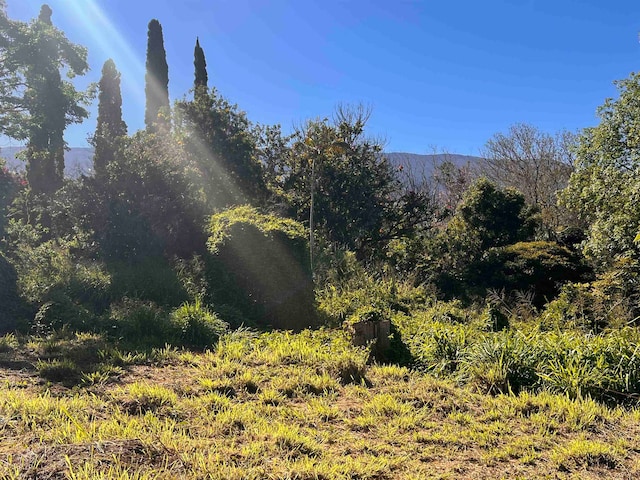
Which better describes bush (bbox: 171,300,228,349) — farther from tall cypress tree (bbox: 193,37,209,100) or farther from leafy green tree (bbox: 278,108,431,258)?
tall cypress tree (bbox: 193,37,209,100)

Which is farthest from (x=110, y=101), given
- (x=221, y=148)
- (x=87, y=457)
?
(x=87, y=457)

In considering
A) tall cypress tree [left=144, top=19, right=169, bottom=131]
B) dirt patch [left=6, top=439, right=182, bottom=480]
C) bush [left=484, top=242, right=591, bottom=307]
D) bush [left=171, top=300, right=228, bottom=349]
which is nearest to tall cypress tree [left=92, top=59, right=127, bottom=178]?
tall cypress tree [left=144, top=19, right=169, bottom=131]

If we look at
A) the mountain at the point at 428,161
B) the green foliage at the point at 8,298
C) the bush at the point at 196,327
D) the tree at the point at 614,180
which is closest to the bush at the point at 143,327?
the bush at the point at 196,327

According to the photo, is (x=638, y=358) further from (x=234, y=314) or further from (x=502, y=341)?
(x=234, y=314)

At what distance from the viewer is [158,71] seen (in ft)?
80.4

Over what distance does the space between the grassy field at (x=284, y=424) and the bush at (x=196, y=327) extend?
40.9 inches

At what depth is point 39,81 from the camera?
1291cm

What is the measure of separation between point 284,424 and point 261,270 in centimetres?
537

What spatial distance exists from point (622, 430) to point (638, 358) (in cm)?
132

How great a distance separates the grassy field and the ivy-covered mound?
117 inches

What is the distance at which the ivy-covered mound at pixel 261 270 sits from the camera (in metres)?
8.05

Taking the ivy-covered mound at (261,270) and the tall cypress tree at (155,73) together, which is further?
the tall cypress tree at (155,73)

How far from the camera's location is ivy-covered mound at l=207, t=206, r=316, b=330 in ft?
26.4

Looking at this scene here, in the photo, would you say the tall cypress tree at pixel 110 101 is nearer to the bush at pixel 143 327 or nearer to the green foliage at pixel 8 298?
the green foliage at pixel 8 298
